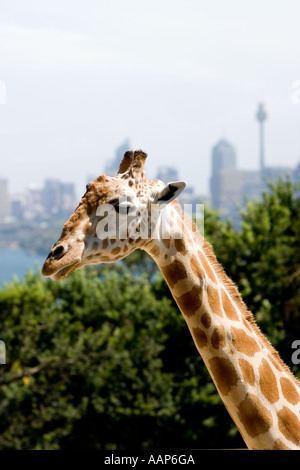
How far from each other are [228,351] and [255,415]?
1.45ft

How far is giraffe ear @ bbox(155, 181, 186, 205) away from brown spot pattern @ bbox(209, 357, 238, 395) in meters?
1.09

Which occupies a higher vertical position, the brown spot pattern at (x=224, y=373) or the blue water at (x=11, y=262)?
the brown spot pattern at (x=224, y=373)

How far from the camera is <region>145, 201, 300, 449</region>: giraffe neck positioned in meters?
4.69

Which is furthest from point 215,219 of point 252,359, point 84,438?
point 252,359

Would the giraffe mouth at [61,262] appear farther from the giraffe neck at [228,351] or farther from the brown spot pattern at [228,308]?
the brown spot pattern at [228,308]

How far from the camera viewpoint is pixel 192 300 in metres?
4.75

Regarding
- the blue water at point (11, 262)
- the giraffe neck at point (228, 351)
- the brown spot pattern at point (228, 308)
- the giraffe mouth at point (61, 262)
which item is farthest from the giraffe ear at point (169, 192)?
the blue water at point (11, 262)

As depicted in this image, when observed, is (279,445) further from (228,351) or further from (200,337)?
(200,337)

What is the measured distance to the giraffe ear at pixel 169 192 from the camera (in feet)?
14.7

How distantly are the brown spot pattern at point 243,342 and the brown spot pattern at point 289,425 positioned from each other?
0.43 m

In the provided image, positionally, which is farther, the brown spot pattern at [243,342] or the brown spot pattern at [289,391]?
the brown spot pattern at [289,391]
